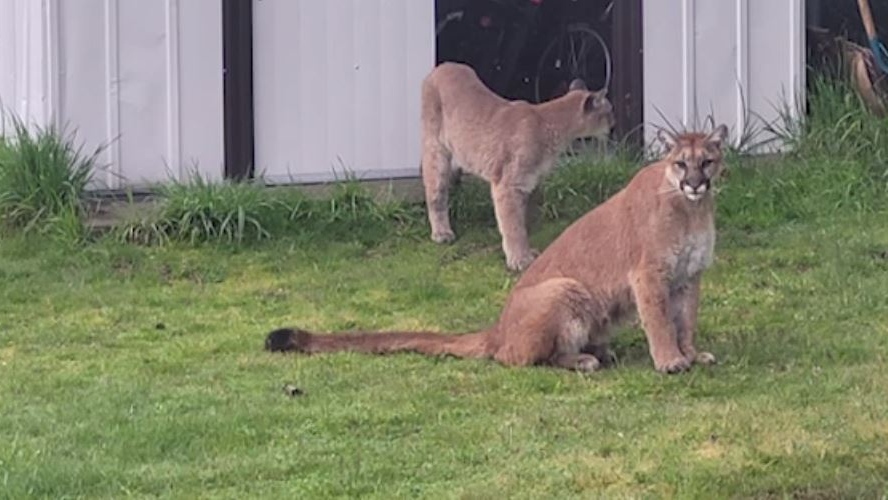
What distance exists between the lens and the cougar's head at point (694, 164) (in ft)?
26.9

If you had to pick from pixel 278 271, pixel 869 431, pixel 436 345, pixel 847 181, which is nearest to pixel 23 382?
pixel 436 345

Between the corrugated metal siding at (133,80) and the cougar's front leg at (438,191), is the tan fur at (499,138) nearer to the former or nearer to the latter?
A: the cougar's front leg at (438,191)

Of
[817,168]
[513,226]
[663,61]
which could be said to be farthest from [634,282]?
[663,61]

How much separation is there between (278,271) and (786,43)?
438 cm

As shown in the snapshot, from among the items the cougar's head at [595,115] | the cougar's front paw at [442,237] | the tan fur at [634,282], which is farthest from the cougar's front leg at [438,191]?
the tan fur at [634,282]

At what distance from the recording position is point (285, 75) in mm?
12508

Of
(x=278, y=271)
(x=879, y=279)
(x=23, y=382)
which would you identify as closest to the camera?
(x=23, y=382)

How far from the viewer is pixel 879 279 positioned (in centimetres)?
1005

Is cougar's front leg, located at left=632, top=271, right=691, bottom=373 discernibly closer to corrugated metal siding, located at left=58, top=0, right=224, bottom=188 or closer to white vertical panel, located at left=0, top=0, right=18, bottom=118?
corrugated metal siding, located at left=58, top=0, right=224, bottom=188

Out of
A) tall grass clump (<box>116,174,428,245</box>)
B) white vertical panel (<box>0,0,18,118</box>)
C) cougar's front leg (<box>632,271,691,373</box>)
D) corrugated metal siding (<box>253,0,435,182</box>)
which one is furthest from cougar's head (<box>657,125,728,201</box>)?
white vertical panel (<box>0,0,18,118</box>)

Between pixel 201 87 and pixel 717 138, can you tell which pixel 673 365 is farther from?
pixel 201 87

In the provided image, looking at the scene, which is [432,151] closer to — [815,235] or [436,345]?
[815,235]

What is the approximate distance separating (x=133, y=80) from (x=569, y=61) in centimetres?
322

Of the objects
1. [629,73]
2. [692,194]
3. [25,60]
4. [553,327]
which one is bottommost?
[553,327]
